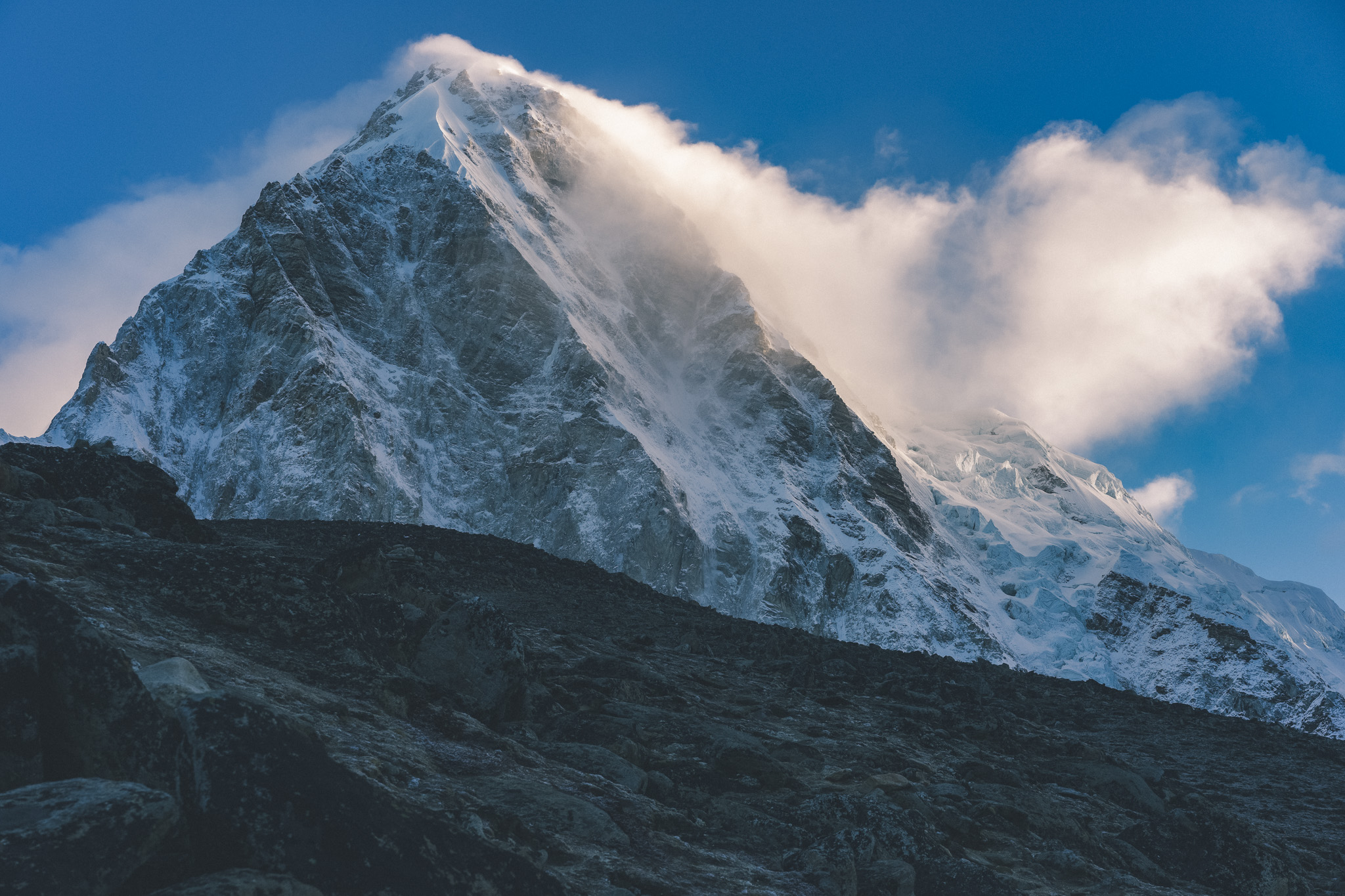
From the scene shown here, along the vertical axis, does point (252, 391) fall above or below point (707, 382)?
below

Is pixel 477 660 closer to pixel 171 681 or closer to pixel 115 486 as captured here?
pixel 171 681

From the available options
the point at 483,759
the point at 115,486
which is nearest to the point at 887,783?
the point at 483,759

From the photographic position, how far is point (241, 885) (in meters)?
4.92

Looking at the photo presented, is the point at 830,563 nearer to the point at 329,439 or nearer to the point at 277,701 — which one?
the point at 329,439

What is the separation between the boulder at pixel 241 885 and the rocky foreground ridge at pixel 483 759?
2cm

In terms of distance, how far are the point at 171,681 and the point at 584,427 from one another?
67192 millimetres

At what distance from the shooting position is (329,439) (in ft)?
216

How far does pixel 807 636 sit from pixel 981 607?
182 ft

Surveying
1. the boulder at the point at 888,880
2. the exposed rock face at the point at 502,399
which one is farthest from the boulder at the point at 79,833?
the exposed rock face at the point at 502,399

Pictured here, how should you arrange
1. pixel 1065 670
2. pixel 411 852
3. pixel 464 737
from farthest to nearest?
1. pixel 1065 670
2. pixel 464 737
3. pixel 411 852

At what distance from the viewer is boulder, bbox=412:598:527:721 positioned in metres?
12.3

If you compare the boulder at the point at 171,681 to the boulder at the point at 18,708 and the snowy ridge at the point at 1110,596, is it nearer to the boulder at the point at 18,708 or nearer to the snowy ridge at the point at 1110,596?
the boulder at the point at 18,708

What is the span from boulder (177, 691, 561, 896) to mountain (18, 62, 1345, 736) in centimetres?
5945

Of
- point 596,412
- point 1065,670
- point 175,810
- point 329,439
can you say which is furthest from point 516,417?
point 175,810
